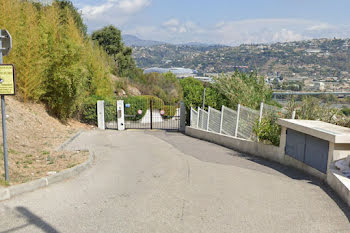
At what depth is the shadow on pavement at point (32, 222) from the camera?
16.3 feet

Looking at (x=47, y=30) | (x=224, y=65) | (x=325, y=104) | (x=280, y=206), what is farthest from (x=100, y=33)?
(x=224, y=65)

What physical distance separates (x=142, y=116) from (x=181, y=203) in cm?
2525

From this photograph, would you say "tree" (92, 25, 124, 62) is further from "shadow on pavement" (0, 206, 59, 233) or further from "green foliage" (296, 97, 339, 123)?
"shadow on pavement" (0, 206, 59, 233)

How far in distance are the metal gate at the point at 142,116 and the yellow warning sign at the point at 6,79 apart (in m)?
16.1

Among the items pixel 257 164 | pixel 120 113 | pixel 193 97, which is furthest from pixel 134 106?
pixel 257 164

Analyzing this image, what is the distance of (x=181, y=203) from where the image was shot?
618cm

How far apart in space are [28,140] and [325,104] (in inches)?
398

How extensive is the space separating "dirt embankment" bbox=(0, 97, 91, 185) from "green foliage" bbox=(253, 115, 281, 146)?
221 inches

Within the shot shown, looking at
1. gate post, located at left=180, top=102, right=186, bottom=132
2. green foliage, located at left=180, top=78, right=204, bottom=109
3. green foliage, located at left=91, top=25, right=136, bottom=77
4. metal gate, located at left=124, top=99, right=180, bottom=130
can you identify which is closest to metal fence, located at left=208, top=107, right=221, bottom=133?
green foliage, located at left=180, top=78, right=204, bottom=109

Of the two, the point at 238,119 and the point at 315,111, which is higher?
the point at 315,111

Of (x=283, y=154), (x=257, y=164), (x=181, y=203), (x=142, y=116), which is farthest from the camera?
(x=142, y=116)

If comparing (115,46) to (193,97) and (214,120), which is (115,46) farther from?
(214,120)

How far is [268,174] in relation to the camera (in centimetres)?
846

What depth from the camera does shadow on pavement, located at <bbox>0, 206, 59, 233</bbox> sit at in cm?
496
